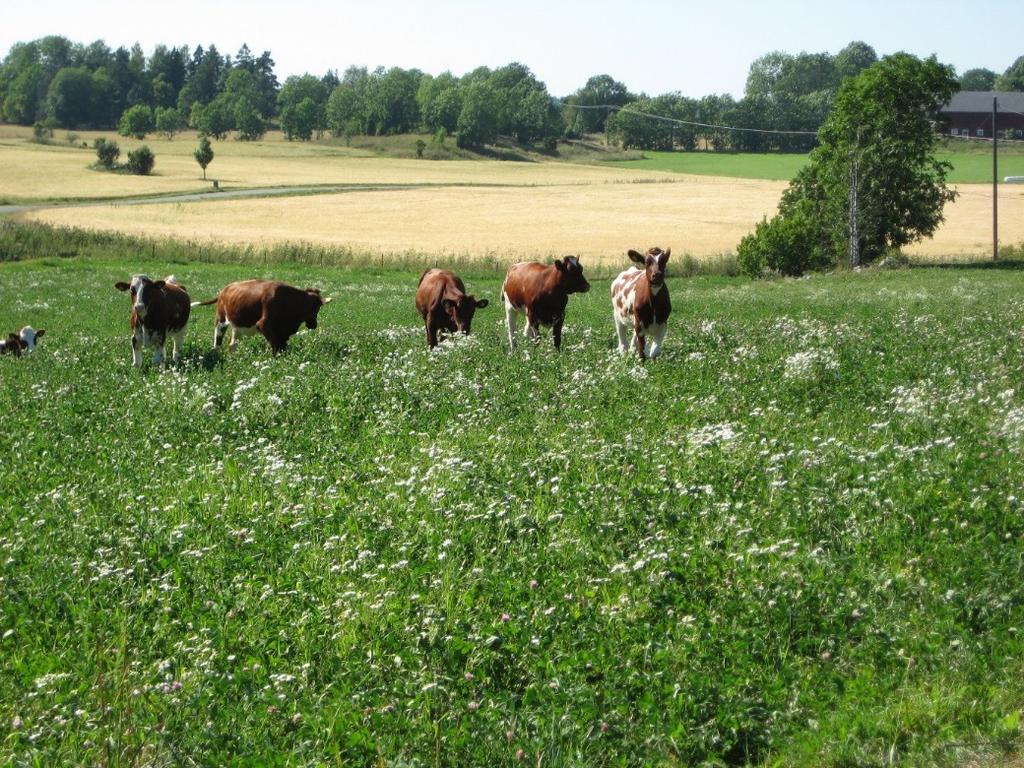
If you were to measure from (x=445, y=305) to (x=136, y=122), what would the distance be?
15209 centimetres

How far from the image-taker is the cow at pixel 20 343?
23156 mm

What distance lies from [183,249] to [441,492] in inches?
1792

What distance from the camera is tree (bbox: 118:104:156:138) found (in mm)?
159500

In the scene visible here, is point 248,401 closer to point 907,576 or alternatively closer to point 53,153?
point 907,576

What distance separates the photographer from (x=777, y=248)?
161 feet

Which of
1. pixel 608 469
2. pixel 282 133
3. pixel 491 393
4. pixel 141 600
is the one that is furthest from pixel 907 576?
pixel 282 133

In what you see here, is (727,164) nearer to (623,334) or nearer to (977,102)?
(977,102)

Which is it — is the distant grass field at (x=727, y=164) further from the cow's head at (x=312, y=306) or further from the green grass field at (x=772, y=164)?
the cow's head at (x=312, y=306)

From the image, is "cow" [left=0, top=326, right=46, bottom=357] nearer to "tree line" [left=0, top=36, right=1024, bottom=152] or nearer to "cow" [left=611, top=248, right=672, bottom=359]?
"cow" [left=611, top=248, right=672, bottom=359]

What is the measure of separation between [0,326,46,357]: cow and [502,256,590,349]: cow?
9.78m

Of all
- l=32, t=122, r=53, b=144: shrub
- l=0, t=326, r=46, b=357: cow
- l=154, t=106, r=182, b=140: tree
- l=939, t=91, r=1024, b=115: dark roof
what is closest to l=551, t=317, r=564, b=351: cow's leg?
l=0, t=326, r=46, b=357: cow

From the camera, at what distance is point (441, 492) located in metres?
9.02

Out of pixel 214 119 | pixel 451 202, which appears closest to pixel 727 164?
pixel 451 202

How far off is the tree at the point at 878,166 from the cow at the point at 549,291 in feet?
115
